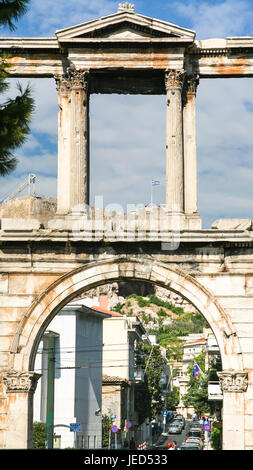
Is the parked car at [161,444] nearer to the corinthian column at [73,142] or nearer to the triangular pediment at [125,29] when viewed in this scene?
the corinthian column at [73,142]

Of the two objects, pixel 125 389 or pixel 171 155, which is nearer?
pixel 171 155

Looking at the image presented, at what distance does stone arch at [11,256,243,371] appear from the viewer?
20500 millimetres

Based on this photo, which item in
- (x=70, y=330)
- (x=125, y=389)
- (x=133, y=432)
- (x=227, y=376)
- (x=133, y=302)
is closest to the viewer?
(x=227, y=376)

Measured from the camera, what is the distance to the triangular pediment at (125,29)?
69.6ft

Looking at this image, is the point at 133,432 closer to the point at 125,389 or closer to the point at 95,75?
the point at 125,389

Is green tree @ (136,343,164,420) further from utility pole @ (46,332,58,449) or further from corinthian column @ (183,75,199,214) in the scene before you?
corinthian column @ (183,75,199,214)

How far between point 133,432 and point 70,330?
1788 centimetres

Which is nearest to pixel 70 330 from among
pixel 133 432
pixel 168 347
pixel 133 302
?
pixel 133 432

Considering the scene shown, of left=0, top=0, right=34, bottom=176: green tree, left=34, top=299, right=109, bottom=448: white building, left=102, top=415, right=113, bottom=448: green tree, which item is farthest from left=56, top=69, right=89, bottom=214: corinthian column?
left=102, top=415, right=113, bottom=448: green tree

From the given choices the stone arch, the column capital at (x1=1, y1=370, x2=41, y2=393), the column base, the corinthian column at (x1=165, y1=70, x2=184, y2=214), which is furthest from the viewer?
the corinthian column at (x1=165, y1=70, x2=184, y2=214)

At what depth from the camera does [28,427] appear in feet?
67.1

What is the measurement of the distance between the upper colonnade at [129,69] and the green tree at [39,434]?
16539mm

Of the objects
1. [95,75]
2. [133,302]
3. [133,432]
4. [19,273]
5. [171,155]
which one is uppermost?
[133,302]

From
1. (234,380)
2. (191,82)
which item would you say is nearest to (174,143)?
(191,82)
